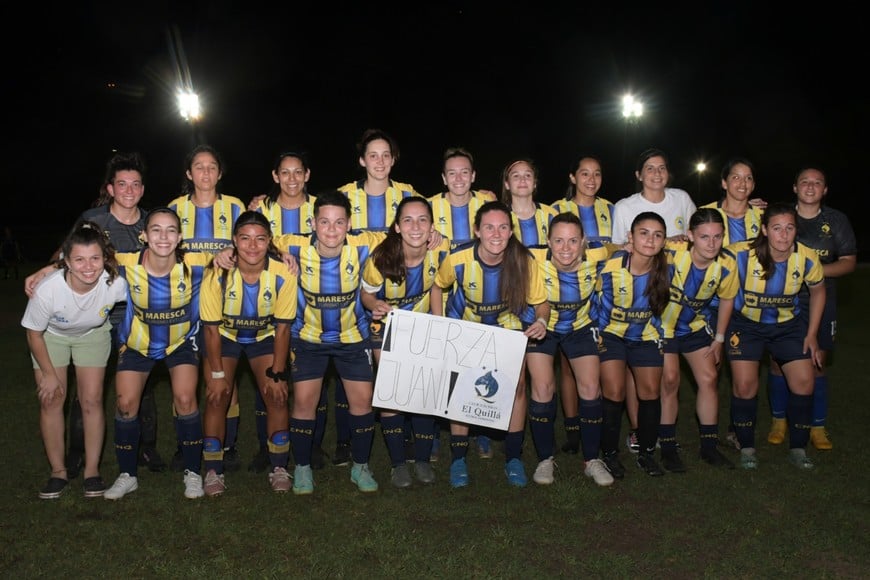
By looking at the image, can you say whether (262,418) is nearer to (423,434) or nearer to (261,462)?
(261,462)

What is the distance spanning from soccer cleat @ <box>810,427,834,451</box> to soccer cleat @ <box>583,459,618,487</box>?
175 cm

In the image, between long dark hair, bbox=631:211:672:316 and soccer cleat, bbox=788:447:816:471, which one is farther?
soccer cleat, bbox=788:447:816:471

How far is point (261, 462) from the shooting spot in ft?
16.2

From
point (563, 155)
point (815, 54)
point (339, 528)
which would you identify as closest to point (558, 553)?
point (339, 528)

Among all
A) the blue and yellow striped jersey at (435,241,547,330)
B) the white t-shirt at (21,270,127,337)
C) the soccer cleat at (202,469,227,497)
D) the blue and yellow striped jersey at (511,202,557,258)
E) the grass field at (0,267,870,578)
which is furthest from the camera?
the blue and yellow striped jersey at (511,202,557,258)

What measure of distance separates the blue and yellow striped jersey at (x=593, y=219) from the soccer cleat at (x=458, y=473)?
1.93 m

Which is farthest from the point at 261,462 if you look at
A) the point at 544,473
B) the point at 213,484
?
the point at 544,473

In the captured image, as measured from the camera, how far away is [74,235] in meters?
4.25

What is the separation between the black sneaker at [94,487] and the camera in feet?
14.4

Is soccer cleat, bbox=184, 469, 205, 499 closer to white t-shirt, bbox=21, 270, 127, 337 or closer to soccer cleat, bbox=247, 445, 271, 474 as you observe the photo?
→ soccer cleat, bbox=247, 445, 271, 474

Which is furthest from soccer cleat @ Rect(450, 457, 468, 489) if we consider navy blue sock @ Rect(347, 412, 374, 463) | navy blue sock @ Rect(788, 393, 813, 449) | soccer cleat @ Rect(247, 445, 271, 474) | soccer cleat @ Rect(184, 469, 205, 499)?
navy blue sock @ Rect(788, 393, 813, 449)

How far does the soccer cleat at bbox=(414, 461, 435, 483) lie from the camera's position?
15.4 feet

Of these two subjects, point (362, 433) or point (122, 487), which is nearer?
point (122, 487)

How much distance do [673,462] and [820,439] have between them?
129cm
